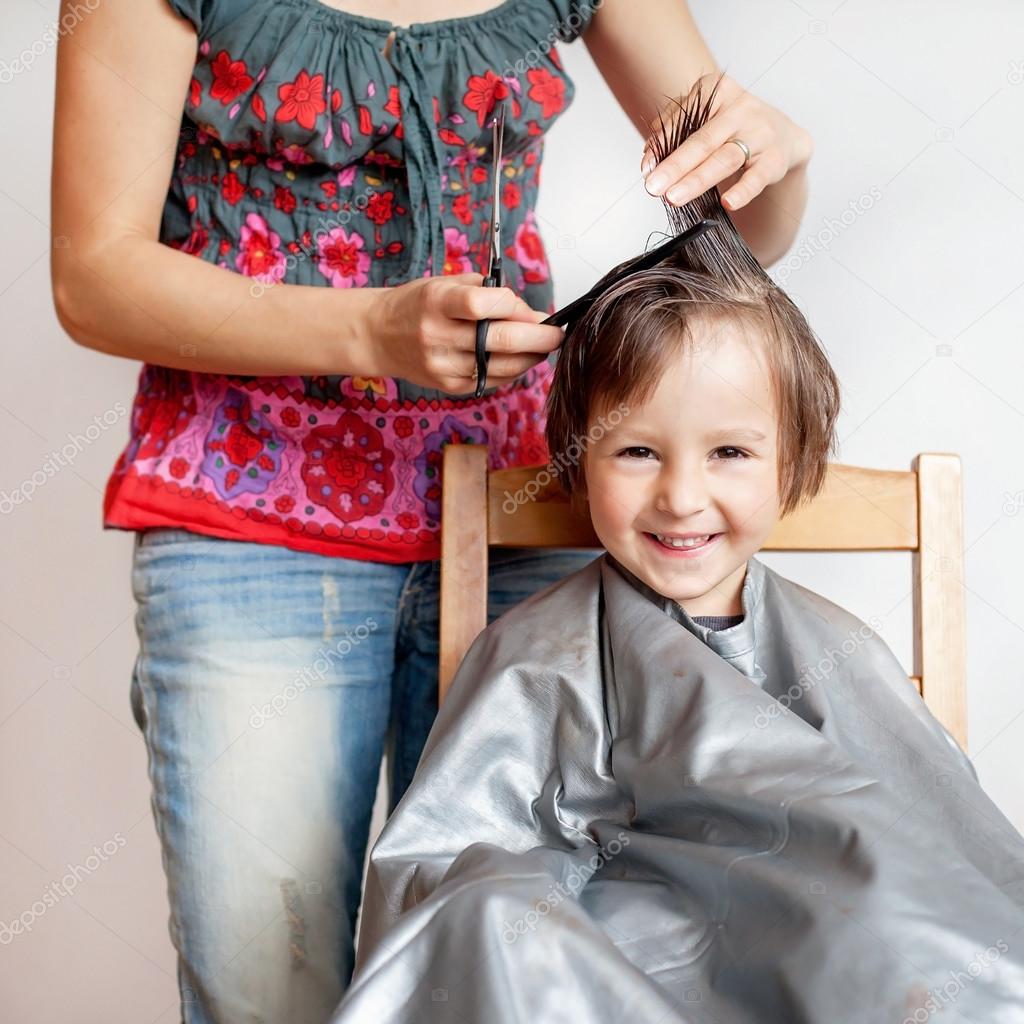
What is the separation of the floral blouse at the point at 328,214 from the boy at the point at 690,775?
0.14 meters

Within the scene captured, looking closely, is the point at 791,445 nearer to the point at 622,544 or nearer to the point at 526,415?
the point at 622,544

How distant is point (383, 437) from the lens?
1.06 m

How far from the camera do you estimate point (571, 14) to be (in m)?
1.08

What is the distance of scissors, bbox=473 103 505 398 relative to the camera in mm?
850

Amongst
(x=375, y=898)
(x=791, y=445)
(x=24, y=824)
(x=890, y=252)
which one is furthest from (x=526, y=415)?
(x=24, y=824)

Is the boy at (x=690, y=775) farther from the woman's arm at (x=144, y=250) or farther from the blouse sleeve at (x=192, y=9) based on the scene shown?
the blouse sleeve at (x=192, y=9)

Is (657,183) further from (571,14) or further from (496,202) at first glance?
(571,14)

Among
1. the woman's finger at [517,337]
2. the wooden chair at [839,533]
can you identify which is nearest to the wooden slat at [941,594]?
the wooden chair at [839,533]
